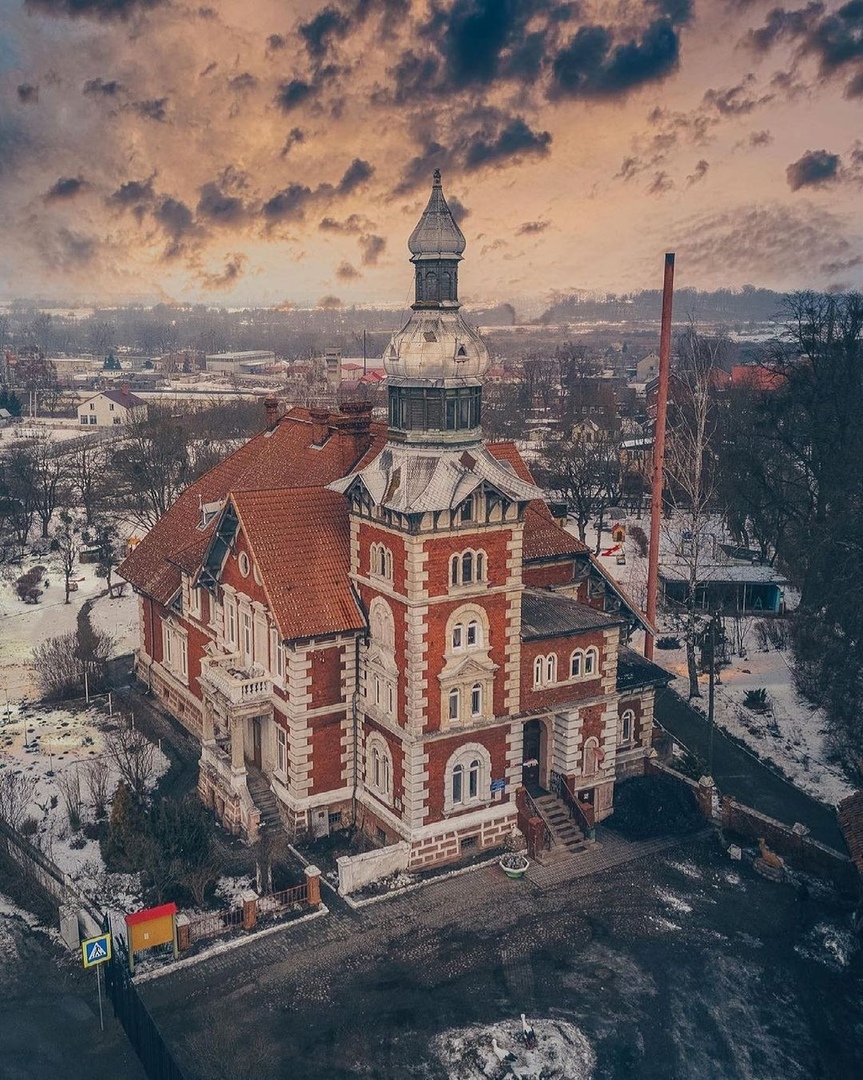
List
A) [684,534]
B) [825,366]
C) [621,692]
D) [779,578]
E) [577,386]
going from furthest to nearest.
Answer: [577,386] < [779,578] < [825,366] < [684,534] < [621,692]

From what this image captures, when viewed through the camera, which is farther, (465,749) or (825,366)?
(825,366)

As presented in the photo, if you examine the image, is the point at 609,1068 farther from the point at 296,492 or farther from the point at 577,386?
the point at 577,386

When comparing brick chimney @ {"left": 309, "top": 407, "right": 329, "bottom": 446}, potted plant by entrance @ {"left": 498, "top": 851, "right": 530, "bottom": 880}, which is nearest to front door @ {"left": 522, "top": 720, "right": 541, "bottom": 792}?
potted plant by entrance @ {"left": 498, "top": 851, "right": 530, "bottom": 880}

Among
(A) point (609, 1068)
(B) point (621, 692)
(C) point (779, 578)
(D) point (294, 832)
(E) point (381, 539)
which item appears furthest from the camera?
(C) point (779, 578)

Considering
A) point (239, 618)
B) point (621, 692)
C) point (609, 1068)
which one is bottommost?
point (609, 1068)

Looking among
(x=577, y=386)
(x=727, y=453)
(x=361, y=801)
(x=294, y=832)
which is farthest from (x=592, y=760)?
(x=577, y=386)

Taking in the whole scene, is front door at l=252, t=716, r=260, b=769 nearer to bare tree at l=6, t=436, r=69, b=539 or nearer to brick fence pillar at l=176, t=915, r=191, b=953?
brick fence pillar at l=176, t=915, r=191, b=953
